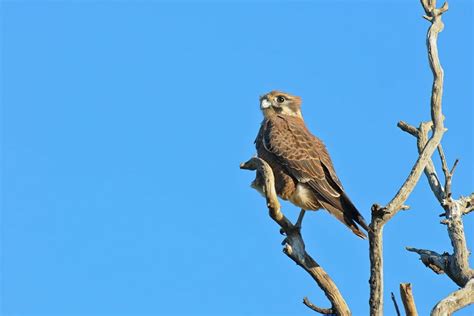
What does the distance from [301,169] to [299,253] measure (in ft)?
3.90

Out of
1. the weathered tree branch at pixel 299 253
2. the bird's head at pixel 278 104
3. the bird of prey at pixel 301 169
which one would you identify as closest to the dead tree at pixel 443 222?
the weathered tree branch at pixel 299 253

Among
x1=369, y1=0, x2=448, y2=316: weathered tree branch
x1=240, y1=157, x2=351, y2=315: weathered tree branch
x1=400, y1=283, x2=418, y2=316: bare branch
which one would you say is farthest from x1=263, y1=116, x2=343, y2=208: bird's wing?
x1=400, y1=283, x2=418, y2=316: bare branch

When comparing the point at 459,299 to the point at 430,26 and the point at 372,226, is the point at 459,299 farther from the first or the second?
the point at 430,26

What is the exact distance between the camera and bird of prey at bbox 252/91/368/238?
6.36 m

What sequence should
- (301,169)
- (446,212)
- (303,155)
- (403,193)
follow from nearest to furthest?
(403,193) < (446,212) < (301,169) < (303,155)

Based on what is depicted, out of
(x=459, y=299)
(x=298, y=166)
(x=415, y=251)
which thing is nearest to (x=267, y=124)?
(x=298, y=166)

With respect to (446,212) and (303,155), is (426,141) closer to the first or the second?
(446,212)

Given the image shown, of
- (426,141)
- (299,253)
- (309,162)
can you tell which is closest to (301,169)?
(309,162)

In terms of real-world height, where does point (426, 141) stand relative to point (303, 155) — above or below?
below

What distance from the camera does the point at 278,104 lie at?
299 inches

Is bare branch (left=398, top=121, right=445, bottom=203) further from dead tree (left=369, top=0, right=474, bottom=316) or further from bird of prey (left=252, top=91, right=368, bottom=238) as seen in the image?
bird of prey (left=252, top=91, right=368, bottom=238)

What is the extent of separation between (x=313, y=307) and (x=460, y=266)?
1.26m

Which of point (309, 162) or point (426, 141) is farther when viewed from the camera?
point (309, 162)

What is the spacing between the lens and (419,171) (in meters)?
5.29
